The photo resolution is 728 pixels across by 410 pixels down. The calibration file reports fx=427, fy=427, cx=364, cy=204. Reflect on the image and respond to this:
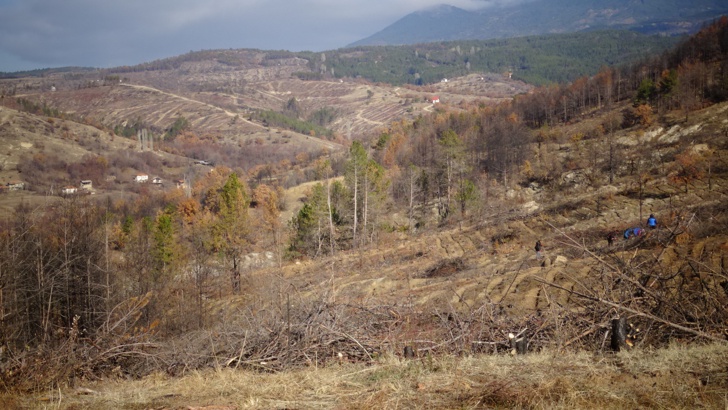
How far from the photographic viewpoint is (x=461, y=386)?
4172 mm

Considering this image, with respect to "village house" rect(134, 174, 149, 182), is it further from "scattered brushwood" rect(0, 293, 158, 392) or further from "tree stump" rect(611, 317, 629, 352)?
"tree stump" rect(611, 317, 629, 352)

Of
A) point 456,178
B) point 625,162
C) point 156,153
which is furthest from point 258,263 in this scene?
point 156,153

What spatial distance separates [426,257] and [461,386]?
22901 mm

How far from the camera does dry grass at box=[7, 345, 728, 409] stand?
3703 mm

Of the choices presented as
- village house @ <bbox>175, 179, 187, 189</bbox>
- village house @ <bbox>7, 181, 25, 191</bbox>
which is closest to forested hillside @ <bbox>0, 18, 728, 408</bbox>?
village house @ <bbox>175, 179, 187, 189</bbox>

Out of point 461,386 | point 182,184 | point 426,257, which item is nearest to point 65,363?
point 461,386

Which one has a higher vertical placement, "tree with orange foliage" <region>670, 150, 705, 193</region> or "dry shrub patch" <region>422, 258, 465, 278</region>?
"tree with orange foliage" <region>670, 150, 705, 193</region>

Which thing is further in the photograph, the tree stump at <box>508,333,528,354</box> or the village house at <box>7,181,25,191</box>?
the village house at <box>7,181,25,191</box>

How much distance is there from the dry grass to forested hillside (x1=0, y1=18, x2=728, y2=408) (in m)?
0.17

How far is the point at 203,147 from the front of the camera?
14538 cm

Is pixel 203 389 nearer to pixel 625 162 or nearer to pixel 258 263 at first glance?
pixel 258 263

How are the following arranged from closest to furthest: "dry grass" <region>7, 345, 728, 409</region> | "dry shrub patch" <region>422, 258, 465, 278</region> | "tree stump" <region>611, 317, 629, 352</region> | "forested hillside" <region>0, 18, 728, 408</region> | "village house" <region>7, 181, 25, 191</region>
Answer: "dry grass" <region>7, 345, 728, 409</region> → "tree stump" <region>611, 317, 629, 352</region> → "forested hillside" <region>0, 18, 728, 408</region> → "dry shrub patch" <region>422, 258, 465, 278</region> → "village house" <region>7, 181, 25, 191</region>

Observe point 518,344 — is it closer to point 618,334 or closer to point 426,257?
point 618,334

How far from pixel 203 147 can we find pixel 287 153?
1283 inches
